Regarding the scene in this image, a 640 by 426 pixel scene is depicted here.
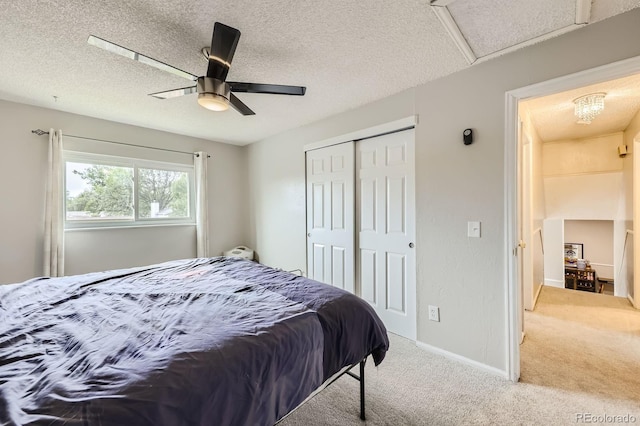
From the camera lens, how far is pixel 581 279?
478 cm

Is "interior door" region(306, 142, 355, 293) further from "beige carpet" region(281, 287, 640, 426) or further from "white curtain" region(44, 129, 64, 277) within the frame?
"white curtain" region(44, 129, 64, 277)

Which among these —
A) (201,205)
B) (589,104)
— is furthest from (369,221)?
(201,205)

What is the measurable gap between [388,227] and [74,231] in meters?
3.47

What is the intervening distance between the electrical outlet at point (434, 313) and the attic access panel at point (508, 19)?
204cm

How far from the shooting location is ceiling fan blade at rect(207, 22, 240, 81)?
1368mm

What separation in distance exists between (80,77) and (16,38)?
0.49m

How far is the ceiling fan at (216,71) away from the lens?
1.36 meters

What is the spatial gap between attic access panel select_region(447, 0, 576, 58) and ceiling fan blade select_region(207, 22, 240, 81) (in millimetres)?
1182

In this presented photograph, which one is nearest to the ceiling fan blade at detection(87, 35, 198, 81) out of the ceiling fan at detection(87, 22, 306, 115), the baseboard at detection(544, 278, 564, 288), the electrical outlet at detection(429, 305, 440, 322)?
the ceiling fan at detection(87, 22, 306, 115)

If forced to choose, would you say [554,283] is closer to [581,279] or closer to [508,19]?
[581,279]

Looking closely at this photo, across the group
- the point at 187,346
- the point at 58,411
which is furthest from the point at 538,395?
the point at 58,411

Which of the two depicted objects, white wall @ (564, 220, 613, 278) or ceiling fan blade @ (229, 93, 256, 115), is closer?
ceiling fan blade @ (229, 93, 256, 115)

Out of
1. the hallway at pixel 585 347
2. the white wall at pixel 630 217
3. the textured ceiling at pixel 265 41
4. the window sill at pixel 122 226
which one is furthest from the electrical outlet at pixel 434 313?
the window sill at pixel 122 226

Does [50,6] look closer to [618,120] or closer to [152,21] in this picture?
[152,21]
